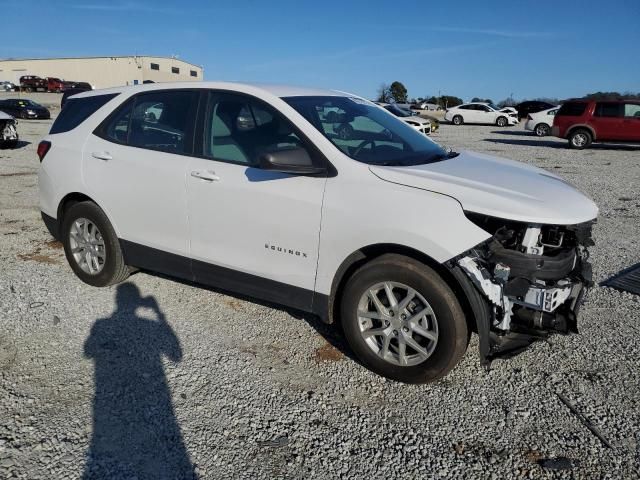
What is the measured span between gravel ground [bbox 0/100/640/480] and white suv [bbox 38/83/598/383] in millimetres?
337

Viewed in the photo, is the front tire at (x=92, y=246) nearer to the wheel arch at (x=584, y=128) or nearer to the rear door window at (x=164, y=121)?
the rear door window at (x=164, y=121)

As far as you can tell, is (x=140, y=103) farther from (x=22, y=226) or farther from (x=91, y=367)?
(x=22, y=226)

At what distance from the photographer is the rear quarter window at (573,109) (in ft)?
61.7

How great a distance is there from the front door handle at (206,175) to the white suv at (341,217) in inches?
0.4

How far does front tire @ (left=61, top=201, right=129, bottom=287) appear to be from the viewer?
4.39 m

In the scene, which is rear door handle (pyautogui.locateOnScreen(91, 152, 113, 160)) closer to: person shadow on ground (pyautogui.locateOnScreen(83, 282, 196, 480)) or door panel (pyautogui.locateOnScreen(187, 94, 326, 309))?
door panel (pyautogui.locateOnScreen(187, 94, 326, 309))

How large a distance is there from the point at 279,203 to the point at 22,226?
4.97 meters

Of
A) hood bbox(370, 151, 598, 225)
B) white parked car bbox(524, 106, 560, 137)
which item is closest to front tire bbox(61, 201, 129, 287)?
hood bbox(370, 151, 598, 225)

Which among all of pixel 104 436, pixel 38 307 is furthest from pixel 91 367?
pixel 38 307

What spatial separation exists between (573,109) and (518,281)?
18.8 metres

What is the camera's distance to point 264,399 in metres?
3.04

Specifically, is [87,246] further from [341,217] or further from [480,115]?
[480,115]

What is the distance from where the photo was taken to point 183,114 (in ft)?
12.9

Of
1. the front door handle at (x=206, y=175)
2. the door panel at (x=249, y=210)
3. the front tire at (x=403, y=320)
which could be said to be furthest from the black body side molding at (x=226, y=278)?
the front door handle at (x=206, y=175)
